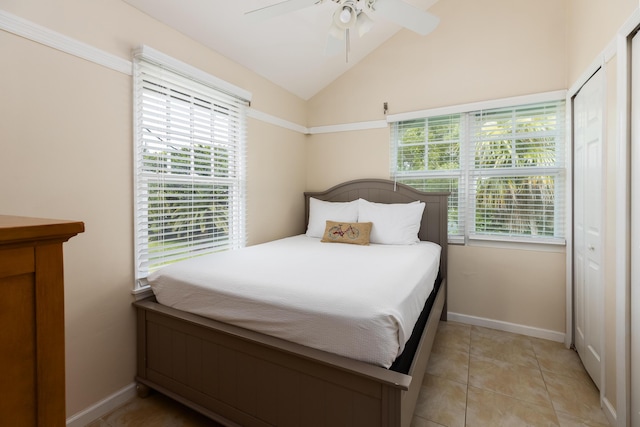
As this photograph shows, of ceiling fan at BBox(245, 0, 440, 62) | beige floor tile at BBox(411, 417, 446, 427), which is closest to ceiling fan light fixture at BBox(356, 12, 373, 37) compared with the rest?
ceiling fan at BBox(245, 0, 440, 62)

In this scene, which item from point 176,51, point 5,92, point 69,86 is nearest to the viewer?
point 5,92

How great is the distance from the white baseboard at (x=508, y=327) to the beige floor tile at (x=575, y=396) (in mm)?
608

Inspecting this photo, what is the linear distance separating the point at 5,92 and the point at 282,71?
218 cm

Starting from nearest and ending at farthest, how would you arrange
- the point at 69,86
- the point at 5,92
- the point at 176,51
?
the point at 5,92 < the point at 69,86 < the point at 176,51

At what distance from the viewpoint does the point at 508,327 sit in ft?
9.16

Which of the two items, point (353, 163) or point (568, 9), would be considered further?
point (353, 163)

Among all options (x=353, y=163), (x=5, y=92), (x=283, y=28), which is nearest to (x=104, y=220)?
(x=5, y=92)

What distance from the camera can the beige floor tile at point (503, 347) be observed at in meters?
2.32

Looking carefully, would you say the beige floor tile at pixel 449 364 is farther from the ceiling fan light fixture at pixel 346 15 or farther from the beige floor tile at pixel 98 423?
the ceiling fan light fixture at pixel 346 15

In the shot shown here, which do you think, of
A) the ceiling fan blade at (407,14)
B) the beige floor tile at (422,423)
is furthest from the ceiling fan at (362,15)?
the beige floor tile at (422,423)

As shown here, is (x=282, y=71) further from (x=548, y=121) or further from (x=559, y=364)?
(x=559, y=364)

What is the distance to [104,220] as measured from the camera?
5.86 feet

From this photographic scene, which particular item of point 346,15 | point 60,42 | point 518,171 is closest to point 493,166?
point 518,171

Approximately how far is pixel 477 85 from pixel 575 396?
8.42 ft
